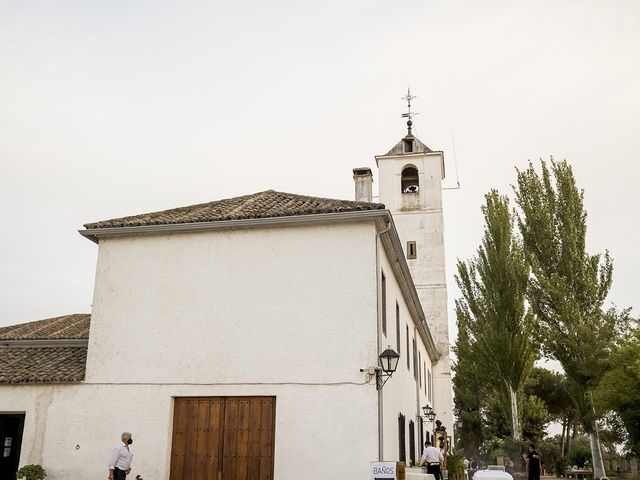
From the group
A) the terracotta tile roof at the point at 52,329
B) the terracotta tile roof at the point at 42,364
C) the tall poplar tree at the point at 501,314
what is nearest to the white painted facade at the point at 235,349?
the terracotta tile roof at the point at 42,364

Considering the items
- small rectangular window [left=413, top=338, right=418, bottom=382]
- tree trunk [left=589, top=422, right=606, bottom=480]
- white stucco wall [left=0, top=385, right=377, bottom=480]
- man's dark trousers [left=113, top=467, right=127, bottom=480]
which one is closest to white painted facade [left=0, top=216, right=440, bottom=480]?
white stucco wall [left=0, top=385, right=377, bottom=480]

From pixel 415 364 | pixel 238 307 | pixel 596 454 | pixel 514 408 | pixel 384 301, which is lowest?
pixel 596 454

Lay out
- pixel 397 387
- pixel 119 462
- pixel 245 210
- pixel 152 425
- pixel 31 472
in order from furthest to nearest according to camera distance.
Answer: pixel 397 387 < pixel 245 210 < pixel 152 425 < pixel 31 472 < pixel 119 462

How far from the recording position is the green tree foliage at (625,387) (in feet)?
57.1

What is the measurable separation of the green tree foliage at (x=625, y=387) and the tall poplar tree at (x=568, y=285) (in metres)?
1.37

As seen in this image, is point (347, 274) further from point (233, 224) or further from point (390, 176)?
point (390, 176)

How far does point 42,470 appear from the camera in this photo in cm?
1139

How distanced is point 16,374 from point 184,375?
3.81 meters

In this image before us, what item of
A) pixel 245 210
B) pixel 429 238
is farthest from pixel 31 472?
pixel 429 238

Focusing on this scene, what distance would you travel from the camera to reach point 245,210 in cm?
1271

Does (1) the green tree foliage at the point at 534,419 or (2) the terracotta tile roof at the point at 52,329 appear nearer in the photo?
(2) the terracotta tile roof at the point at 52,329

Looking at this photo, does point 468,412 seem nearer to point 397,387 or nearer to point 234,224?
point 397,387

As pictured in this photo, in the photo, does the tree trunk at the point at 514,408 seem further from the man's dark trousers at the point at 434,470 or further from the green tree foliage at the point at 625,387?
the man's dark trousers at the point at 434,470

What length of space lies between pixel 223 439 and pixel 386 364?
11.2ft
